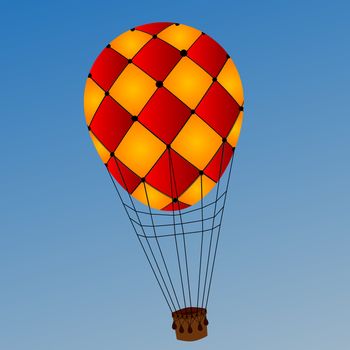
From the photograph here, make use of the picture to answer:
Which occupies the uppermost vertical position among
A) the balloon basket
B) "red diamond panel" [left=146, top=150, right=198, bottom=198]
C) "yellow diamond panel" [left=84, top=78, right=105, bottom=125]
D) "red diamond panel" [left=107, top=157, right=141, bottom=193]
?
"yellow diamond panel" [left=84, top=78, right=105, bottom=125]

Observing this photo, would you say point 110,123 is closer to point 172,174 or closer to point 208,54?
point 172,174

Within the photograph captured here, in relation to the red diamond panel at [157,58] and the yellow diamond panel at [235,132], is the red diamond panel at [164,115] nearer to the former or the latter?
the red diamond panel at [157,58]

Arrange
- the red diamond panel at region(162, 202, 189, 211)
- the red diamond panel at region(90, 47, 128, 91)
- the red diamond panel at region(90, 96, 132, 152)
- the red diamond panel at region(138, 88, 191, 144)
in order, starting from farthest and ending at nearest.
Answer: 1. the red diamond panel at region(162, 202, 189, 211)
2. the red diamond panel at region(90, 47, 128, 91)
3. the red diamond panel at region(90, 96, 132, 152)
4. the red diamond panel at region(138, 88, 191, 144)

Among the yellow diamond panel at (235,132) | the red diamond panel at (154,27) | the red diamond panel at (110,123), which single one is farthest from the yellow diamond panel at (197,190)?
the red diamond panel at (154,27)

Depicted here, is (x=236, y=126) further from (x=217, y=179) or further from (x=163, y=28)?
(x=163, y=28)

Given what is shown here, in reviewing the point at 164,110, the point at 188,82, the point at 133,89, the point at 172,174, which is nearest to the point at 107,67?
the point at 133,89

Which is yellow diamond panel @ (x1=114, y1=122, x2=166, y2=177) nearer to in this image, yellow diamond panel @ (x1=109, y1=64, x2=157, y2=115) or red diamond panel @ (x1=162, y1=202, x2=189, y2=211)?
yellow diamond panel @ (x1=109, y1=64, x2=157, y2=115)

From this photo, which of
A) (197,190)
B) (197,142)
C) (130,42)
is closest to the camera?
(197,142)

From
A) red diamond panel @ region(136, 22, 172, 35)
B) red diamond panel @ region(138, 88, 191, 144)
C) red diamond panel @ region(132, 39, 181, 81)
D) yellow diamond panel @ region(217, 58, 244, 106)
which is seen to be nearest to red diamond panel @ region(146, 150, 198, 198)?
red diamond panel @ region(138, 88, 191, 144)
